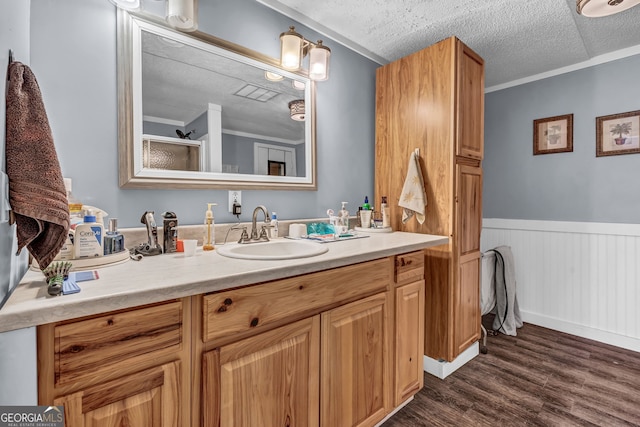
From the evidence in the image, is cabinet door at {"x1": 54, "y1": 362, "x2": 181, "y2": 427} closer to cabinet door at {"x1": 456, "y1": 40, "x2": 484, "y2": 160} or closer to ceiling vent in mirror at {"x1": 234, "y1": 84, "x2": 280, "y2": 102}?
ceiling vent in mirror at {"x1": 234, "y1": 84, "x2": 280, "y2": 102}

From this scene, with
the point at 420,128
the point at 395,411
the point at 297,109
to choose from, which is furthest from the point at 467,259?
the point at 297,109

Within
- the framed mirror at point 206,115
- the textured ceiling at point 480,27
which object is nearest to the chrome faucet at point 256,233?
the framed mirror at point 206,115

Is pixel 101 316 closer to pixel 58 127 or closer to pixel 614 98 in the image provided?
pixel 58 127

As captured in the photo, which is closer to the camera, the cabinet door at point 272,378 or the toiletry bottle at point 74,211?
the cabinet door at point 272,378

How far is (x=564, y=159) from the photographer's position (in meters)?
2.69

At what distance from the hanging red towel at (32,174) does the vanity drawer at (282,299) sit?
1.35 feet

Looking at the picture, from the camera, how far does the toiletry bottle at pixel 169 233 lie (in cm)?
129

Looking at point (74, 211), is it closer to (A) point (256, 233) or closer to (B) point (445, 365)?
(A) point (256, 233)

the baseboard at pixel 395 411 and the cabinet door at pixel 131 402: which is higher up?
the cabinet door at pixel 131 402

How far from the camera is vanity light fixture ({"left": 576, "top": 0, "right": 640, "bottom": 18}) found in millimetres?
1557

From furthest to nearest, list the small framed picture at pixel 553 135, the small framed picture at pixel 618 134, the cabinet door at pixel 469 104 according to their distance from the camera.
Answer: the small framed picture at pixel 553 135
the small framed picture at pixel 618 134
the cabinet door at pixel 469 104

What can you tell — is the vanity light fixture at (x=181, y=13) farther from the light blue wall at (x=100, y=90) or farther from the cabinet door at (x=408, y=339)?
the cabinet door at (x=408, y=339)

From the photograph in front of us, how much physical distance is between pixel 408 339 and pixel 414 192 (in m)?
0.93

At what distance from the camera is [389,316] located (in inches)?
59.2
